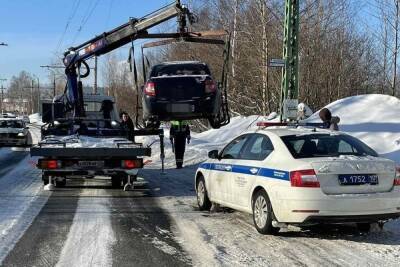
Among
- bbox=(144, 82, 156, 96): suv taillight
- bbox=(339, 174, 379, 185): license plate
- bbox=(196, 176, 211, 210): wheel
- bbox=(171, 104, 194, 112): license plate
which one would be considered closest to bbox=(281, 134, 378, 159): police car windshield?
bbox=(339, 174, 379, 185): license plate

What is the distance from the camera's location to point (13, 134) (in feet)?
104

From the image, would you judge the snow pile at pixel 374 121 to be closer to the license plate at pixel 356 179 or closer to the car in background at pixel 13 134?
the license plate at pixel 356 179

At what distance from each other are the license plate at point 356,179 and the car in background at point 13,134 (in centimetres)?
2721

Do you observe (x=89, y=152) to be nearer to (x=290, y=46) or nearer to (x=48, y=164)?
(x=48, y=164)

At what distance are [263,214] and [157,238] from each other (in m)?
1.46

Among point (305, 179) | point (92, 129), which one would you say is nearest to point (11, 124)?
point (92, 129)

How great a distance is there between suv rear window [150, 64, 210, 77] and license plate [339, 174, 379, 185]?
7324 millimetres

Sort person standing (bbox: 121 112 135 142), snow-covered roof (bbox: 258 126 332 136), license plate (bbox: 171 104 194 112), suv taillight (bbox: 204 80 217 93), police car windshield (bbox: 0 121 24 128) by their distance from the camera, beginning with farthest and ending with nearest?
1. police car windshield (bbox: 0 121 24 128)
2. person standing (bbox: 121 112 135 142)
3. suv taillight (bbox: 204 80 217 93)
4. license plate (bbox: 171 104 194 112)
5. snow-covered roof (bbox: 258 126 332 136)

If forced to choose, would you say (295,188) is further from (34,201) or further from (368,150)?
(34,201)

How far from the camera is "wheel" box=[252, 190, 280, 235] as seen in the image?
302 inches

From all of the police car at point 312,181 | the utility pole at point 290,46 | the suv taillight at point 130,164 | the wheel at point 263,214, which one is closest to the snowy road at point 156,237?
the wheel at point 263,214

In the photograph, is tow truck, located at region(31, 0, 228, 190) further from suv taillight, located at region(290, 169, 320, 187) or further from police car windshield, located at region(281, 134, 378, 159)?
suv taillight, located at region(290, 169, 320, 187)

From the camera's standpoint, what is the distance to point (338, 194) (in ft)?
23.6

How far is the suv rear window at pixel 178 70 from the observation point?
1400 centimetres
